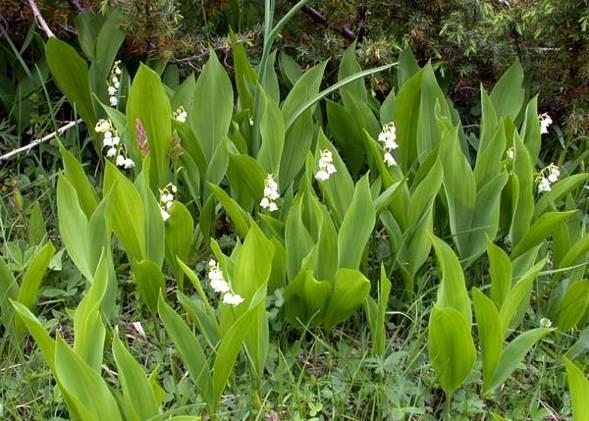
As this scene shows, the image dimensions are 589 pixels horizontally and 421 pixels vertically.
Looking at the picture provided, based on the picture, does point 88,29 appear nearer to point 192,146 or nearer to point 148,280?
point 192,146

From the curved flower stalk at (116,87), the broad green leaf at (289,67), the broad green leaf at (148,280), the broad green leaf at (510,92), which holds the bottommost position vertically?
the broad green leaf at (148,280)

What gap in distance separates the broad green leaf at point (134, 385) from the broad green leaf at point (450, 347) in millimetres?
588

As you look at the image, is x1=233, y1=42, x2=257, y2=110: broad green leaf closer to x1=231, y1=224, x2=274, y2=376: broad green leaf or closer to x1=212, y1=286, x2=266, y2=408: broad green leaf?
x1=231, y1=224, x2=274, y2=376: broad green leaf

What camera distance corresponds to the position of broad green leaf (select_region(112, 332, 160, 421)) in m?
1.55

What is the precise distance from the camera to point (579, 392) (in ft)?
5.31

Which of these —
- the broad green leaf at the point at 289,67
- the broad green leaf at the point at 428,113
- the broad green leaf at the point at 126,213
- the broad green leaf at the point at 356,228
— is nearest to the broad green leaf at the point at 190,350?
the broad green leaf at the point at 126,213

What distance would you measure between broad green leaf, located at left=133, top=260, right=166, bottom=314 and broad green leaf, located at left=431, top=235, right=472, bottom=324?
68cm

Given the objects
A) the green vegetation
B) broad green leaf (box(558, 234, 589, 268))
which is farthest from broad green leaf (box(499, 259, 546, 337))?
broad green leaf (box(558, 234, 589, 268))

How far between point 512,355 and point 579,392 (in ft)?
0.78

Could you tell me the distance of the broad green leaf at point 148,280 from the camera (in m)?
1.99

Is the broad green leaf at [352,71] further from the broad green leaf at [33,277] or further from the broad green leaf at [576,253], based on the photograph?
the broad green leaf at [33,277]

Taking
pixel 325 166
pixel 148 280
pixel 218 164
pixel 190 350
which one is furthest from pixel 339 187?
pixel 190 350

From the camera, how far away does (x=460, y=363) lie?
179cm

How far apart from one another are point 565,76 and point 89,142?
1684mm
